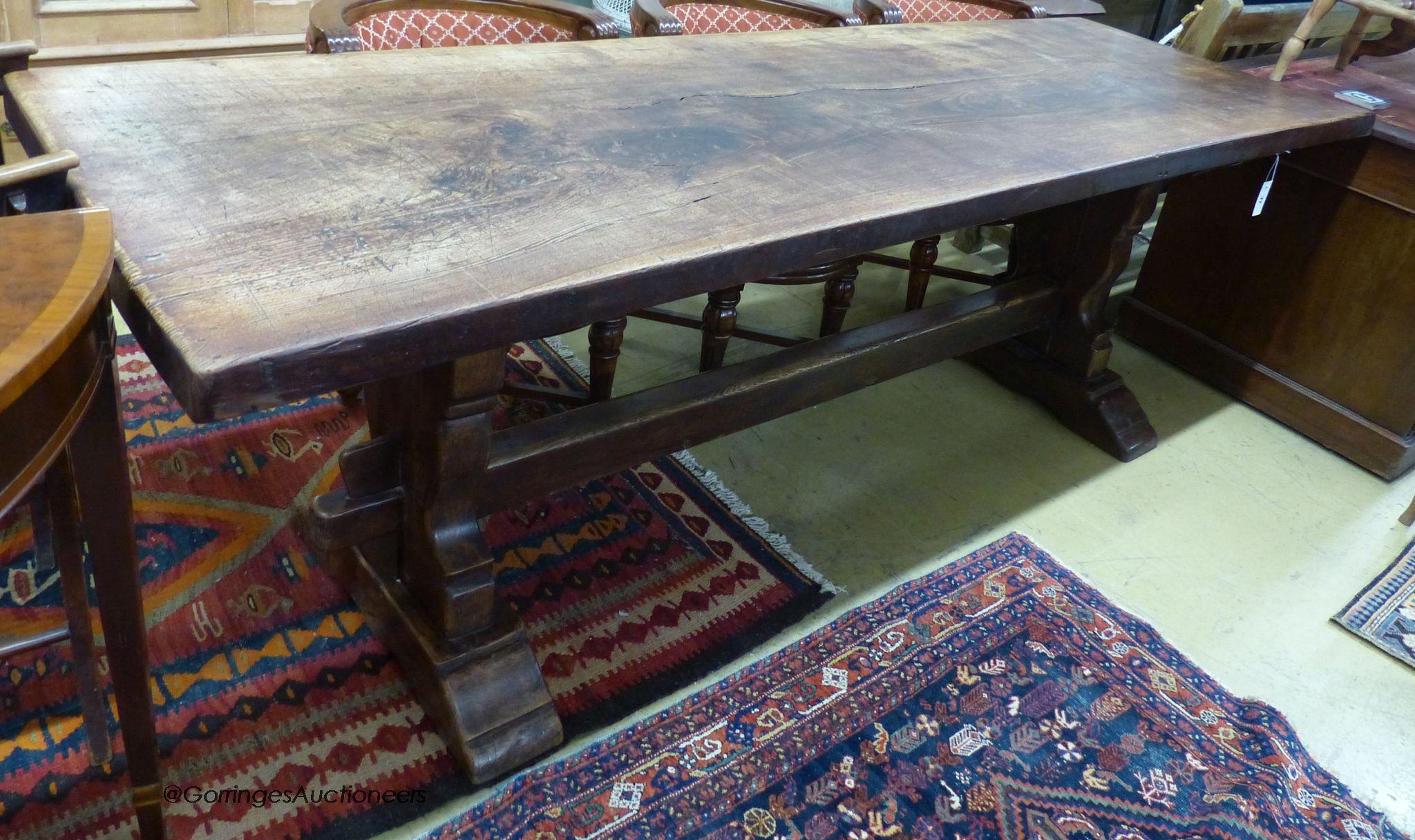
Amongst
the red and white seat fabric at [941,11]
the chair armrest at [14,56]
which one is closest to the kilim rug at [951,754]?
the chair armrest at [14,56]

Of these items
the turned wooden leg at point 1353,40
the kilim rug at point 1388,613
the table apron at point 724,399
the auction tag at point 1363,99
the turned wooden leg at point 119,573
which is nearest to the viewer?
the turned wooden leg at point 119,573

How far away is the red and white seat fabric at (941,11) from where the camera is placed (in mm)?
2850

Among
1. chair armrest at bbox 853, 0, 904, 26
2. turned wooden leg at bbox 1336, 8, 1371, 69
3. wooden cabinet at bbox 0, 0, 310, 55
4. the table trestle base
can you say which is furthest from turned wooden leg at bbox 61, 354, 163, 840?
turned wooden leg at bbox 1336, 8, 1371, 69

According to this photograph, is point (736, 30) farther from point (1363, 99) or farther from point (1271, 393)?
point (1271, 393)

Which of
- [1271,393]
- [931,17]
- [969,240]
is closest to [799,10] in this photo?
[931,17]

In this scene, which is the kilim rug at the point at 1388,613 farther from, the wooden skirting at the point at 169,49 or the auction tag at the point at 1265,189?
the wooden skirting at the point at 169,49

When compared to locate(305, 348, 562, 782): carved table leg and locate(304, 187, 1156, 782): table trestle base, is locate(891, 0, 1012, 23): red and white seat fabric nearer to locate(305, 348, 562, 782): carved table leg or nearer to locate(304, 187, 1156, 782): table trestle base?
locate(304, 187, 1156, 782): table trestle base

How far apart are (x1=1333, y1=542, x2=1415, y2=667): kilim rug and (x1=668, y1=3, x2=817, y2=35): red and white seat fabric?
1712 millimetres

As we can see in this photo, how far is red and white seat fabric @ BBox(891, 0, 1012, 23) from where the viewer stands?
9.35ft

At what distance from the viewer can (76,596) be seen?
3.96 feet

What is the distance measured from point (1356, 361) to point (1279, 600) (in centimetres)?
73

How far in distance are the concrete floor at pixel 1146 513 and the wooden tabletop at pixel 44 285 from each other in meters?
0.93

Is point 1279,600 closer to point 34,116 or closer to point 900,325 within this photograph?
point 900,325

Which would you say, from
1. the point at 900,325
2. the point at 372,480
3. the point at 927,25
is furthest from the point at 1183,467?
the point at 372,480
